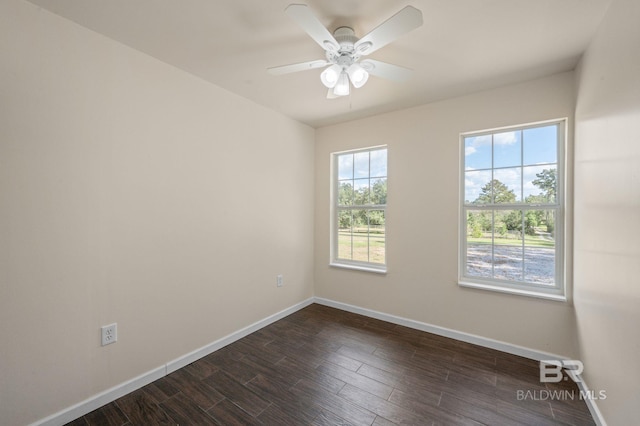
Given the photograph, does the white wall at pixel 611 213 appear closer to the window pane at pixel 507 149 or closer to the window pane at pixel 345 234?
the window pane at pixel 507 149

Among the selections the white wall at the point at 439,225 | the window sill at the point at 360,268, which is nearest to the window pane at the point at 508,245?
the white wall at the point at 439,225

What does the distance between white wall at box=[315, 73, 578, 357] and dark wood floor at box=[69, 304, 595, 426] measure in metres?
0.30

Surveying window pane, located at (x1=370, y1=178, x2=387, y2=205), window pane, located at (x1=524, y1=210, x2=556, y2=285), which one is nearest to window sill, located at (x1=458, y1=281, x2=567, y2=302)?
window pane, located at (x1=524, y1=210, x2=556, y2=285)

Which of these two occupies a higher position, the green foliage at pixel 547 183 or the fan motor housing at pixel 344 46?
the fan motor housing at pixel 344 46

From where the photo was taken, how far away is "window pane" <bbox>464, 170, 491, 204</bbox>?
8.45 feet

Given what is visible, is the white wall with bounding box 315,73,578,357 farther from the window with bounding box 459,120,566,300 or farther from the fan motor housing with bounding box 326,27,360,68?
the fan motor housing with bounding box 326,27,360,68

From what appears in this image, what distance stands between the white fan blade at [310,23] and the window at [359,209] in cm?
184

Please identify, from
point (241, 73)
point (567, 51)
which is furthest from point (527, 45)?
point (241, 73)

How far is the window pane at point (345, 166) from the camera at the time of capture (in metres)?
3.52

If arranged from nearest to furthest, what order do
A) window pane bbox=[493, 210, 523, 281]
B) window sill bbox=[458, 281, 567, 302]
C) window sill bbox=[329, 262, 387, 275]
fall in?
window sill bbox=[458, 281, 567, 302] → window pane bbox=[493, 210, 523, 281] → window sill bbox=[329, 262, 387, 275]

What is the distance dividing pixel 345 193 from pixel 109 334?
283cm

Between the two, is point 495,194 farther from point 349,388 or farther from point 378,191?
point 349,388

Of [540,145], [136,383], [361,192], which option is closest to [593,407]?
[540,145]

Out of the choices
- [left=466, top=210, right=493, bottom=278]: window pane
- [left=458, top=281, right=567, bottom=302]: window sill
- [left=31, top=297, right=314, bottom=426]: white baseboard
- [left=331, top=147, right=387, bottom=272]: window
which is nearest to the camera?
[left=31, top=297, right=314, bottom=426]: white baseboard
